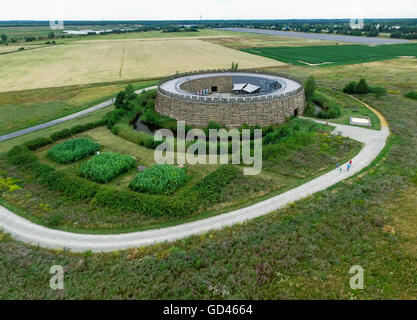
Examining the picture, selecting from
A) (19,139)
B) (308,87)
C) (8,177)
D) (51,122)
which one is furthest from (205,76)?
(8,177)

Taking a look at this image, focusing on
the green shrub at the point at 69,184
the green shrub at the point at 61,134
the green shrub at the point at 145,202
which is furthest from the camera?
the green shrub at the point at 61,134

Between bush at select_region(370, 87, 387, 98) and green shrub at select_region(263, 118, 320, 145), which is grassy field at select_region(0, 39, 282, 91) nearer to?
bush at select_region(370, 87, 387, 98)

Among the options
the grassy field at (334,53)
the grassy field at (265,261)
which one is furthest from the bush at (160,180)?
the grassy field at (334,53)

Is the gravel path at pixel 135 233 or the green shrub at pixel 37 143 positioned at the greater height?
the green shrub at pixel 37 143

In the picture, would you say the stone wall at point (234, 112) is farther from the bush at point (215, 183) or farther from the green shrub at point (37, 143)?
the green shrub at point (37, 143)

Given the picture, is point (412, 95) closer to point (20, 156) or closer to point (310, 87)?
point (310, 87)

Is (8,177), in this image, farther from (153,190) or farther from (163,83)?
(163,83)

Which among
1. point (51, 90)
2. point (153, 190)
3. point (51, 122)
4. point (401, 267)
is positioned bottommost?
point (401, 267)
